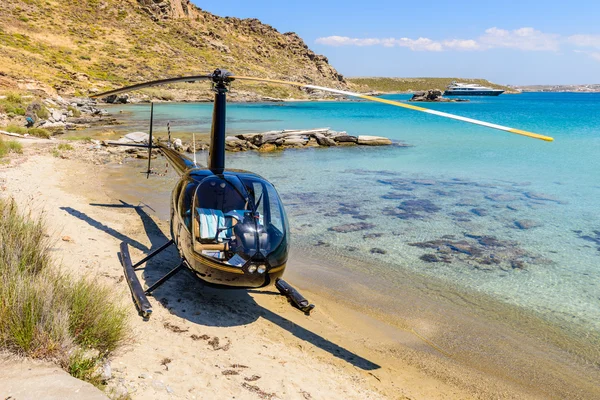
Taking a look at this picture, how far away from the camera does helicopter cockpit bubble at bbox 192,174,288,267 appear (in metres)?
5.71

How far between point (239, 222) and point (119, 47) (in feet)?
290

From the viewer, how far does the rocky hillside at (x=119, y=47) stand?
192ft

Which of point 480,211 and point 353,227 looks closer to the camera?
point 353,227

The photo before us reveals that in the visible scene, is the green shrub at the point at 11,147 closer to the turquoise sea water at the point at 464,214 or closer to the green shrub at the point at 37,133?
the turquoise sea water at the point at 464,214

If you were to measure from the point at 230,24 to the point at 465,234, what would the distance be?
472 feet

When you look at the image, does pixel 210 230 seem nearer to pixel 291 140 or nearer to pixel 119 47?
pixel 291 140

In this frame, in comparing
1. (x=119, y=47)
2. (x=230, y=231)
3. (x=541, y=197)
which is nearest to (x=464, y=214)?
(x=541, y=197)

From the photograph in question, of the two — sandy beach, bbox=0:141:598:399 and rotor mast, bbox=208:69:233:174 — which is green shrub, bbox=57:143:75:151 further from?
rotor mast, bbox=208:69:233:174

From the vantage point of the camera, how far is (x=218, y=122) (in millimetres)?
7555

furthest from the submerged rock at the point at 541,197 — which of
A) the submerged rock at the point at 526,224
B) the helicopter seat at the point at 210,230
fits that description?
the helicopter seat at the point at 210,230

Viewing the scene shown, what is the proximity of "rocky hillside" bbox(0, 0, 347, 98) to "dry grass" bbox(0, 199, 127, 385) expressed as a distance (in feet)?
147

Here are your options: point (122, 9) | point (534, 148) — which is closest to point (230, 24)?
point (122, 9)

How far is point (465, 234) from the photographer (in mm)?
11086

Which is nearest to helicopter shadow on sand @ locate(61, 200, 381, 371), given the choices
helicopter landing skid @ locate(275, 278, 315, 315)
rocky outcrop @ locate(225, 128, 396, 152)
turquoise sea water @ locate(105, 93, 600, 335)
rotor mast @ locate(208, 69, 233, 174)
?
helicopter landing skid @ locate(275, 278, 315, 315)
